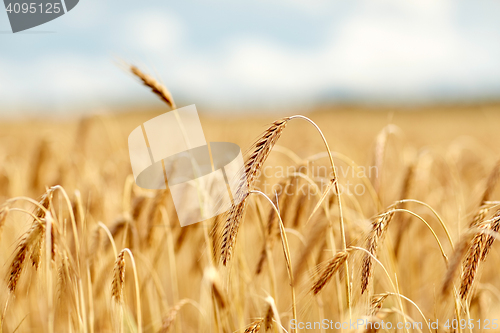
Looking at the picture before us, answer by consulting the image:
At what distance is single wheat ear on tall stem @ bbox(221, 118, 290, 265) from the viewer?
907 millimetres

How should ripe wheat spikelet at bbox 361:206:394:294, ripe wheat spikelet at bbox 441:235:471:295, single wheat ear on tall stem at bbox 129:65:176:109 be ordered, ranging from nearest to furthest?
ripe wheat spikelet at bbox 441:235:471:295, ripe wheat spikelet at bbox 361:206:394:294, single wheat ear on tall stem at bbox 129:65:176:109

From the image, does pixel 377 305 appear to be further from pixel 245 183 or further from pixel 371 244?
pixel 245 183

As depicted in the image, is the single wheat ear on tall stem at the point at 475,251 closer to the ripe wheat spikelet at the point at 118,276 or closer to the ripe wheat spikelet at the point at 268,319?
the ripe wheat spikelet at the point at 268,319

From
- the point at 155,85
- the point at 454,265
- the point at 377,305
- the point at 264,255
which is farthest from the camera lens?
the point at 264,255

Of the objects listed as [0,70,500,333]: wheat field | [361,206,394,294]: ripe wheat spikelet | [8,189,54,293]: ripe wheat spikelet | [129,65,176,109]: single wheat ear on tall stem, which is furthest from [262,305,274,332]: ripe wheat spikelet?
[129,65,176,109]: single wheat ear on tall stem

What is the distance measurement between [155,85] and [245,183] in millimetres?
706

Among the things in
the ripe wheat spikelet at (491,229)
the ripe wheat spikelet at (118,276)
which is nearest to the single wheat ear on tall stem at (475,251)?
the ripe wheat spikelet at (491,229)

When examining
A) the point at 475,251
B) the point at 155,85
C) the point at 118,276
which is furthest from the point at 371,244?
the point at 155,85

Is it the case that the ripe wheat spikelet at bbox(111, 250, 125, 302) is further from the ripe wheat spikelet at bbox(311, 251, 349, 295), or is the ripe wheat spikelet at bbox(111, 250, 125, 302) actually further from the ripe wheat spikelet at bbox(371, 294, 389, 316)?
the ripe wheat spikelet at bbox(371, 294, 389, 316)

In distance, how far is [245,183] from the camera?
3.01 feet

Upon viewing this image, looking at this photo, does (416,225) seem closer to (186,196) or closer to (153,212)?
(186,196)

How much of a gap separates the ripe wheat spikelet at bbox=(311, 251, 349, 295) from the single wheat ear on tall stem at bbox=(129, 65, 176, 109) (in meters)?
0.92

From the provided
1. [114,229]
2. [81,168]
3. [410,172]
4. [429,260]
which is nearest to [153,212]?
[114,229]

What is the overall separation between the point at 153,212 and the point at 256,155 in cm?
95
